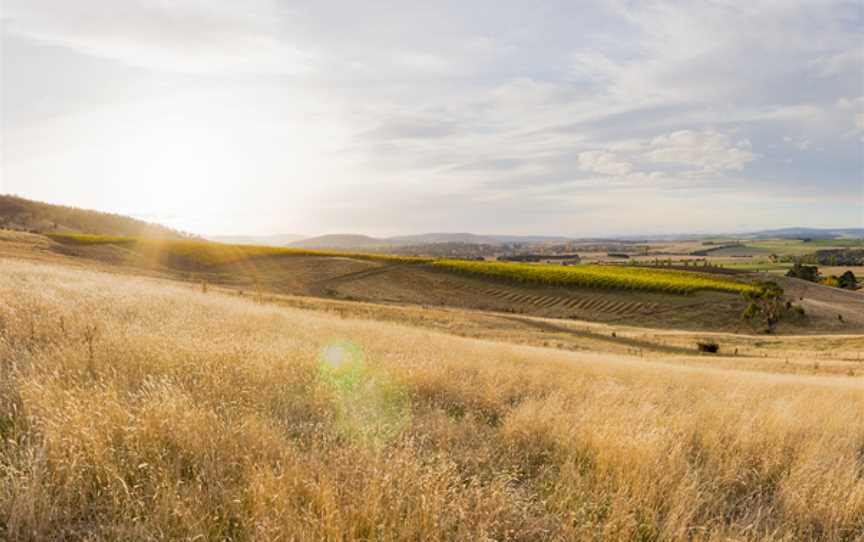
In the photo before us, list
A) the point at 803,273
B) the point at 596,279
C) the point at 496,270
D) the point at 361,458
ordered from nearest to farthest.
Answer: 1. the point at 361,458
2. the point at 596,279
3. the point at 496,270
4. the point at 803,273

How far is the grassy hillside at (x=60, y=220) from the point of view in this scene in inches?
3632

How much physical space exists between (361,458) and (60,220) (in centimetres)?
12646

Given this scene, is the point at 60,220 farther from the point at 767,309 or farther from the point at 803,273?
the point at 803,273

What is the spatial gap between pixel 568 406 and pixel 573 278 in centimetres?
6531

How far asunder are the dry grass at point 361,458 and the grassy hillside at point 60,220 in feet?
337

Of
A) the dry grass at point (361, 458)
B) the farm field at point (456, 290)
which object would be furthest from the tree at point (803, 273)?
the dry grass at point (361, 458)

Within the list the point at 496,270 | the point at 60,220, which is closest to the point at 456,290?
the point at 496,270

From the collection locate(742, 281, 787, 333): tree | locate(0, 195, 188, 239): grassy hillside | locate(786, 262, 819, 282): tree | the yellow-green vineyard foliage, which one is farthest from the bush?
locate(0, 195, 188, 239): grassy hillside

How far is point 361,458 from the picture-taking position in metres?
3.88

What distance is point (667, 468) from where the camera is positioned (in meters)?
4.47

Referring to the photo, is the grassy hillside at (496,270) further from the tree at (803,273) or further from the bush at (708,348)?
the tree at (803,273)

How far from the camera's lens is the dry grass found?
324 centimetres

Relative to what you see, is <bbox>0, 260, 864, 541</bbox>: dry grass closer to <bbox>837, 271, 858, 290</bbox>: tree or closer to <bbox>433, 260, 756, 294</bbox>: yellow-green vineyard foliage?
<bbox>433, 260, 756, 294</bbox>: yellow-green vineyard foliage

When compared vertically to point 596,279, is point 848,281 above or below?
below
